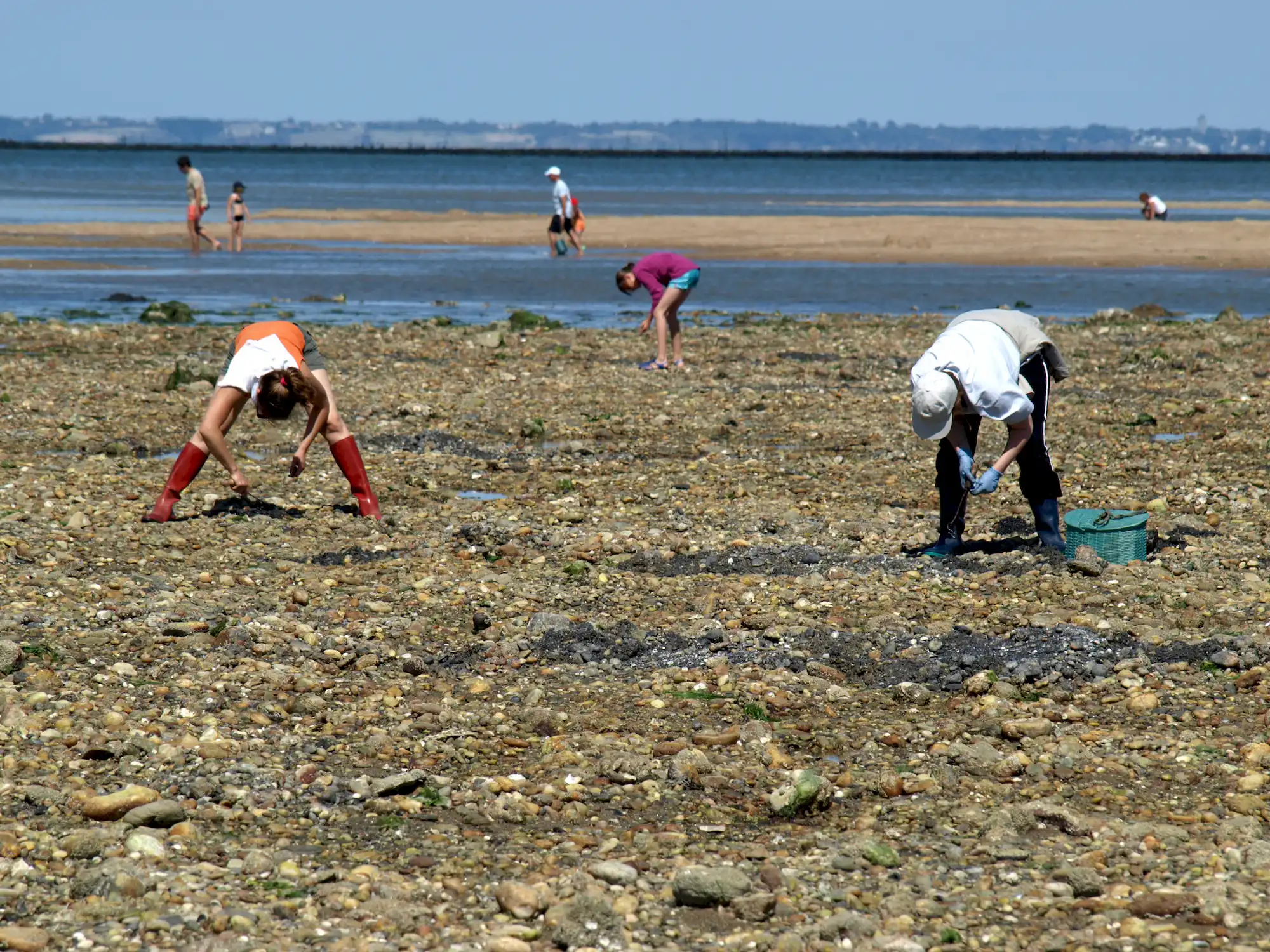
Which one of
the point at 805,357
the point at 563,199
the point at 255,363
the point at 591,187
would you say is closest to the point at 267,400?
the point at 255,363

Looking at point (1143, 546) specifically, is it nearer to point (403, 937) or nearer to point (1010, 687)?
point (1010, 687)

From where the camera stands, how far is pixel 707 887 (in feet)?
16.9

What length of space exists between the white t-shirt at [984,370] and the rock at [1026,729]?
1.97 m

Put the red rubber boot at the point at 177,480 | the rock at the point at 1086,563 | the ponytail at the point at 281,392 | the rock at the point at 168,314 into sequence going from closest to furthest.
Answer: the rock at the point at 1086,563, the ponytail at the point at 281,392, the red rubber boot at the point at 177,480, the rock at the point at 168,314

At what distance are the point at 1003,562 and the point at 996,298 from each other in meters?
19.6

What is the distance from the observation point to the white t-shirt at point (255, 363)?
981 cm

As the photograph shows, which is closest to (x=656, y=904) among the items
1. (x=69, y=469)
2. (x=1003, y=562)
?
(x=1003, y=562)

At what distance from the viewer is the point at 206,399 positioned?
50.9 feet

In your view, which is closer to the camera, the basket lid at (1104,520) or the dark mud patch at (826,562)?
the basket lid at (1104,520)

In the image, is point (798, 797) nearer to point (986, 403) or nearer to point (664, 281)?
point (986, 403)

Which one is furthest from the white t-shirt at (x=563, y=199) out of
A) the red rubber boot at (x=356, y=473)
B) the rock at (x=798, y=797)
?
the rock at (x=798, y=797)

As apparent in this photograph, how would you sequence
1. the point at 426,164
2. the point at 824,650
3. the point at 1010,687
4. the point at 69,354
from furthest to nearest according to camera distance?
the point at 426,164
the point at 69,354
the point at 824,650
the point at 1010,687

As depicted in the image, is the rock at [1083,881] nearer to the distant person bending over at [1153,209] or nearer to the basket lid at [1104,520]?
the basket lid at [1104,520]

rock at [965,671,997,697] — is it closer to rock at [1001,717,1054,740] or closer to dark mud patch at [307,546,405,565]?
rock at [1001,717,1054,740]
